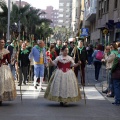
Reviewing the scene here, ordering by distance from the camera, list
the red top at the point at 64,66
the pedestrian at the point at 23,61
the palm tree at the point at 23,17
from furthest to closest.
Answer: the palm tree at the point at 23,17, the pedestrian at the point at 23,61, the red top at the point at 64,66

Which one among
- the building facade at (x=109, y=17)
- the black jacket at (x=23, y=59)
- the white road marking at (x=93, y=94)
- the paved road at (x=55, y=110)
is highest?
the building facade at (x=109, y=17)

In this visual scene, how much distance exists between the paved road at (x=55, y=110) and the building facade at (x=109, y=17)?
1685 cm

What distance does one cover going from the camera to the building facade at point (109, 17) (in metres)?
33.4

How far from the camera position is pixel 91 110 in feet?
37.6

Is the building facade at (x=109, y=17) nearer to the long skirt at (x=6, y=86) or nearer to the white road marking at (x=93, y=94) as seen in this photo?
the white road marking at (x=93, y=94)

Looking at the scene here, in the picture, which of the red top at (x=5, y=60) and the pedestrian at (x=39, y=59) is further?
the pedestrian at (x=39, y=59)

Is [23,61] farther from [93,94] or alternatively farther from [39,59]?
[93,94]

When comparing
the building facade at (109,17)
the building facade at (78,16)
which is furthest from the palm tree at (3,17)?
the building facade at (109,17)

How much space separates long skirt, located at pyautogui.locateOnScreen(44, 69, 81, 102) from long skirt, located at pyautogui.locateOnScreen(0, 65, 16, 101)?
1002 mm

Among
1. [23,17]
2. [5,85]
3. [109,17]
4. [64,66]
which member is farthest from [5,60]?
[23,17]

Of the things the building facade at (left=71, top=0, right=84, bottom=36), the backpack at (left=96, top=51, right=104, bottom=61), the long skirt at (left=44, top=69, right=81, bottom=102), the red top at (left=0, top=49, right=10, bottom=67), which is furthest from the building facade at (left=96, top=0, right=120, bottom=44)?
the red top at (left=0, top=49, right=10, bottom=67)

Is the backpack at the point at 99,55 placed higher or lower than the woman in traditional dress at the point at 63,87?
higher

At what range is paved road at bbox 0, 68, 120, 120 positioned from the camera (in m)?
10.2

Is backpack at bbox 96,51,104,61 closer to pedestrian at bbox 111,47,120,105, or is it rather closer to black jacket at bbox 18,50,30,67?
black jacket at bbox 18,50,30,67
